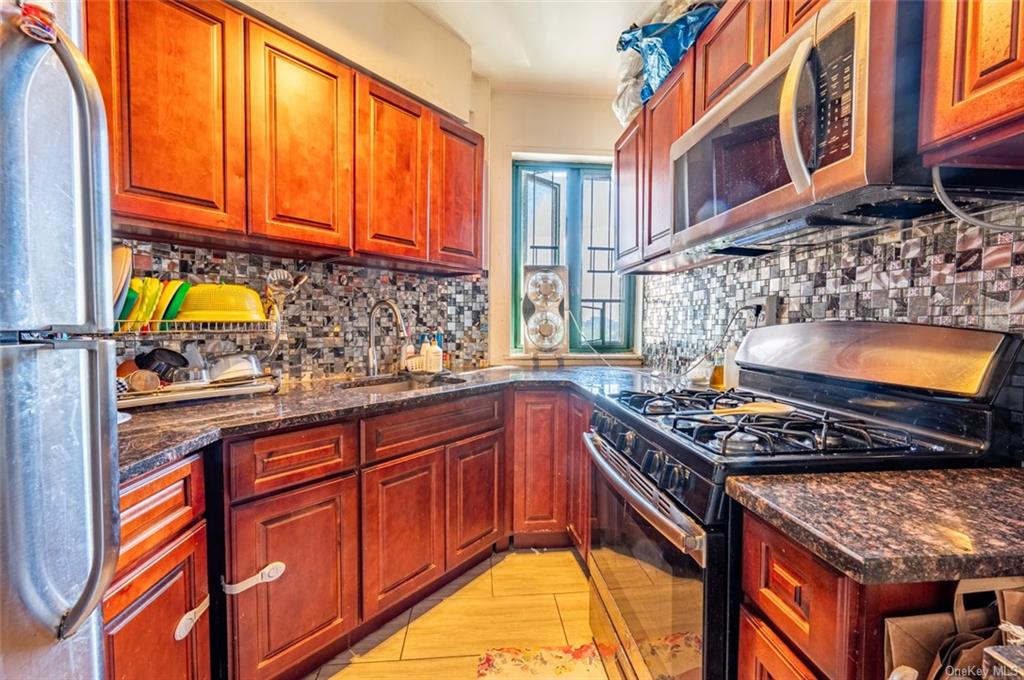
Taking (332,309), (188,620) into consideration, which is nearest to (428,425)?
(332,309)

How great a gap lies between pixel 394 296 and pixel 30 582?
1.95 meters

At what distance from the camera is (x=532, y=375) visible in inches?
94.1

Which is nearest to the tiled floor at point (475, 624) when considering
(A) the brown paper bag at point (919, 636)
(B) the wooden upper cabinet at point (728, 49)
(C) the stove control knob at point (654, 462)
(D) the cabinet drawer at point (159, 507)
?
(D) the cabinet drawer at point (159, 507)

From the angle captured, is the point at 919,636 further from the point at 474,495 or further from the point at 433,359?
the point at 433,359

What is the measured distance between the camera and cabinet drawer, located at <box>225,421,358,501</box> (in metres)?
1.28

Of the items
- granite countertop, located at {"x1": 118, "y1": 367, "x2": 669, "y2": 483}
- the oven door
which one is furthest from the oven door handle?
granite countertop, located at {"x1": 118, "y1": 367, "x2": 669, "y2": 483}

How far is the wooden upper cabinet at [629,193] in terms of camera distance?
2.17m

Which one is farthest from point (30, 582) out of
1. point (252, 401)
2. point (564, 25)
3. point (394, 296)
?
point (564, 25)

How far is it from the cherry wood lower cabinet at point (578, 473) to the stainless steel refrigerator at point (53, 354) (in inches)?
65.4

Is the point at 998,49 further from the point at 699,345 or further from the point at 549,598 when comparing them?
the point at 549,598

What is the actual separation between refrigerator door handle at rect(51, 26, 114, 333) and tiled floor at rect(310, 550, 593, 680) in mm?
1455

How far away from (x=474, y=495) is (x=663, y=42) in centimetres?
211

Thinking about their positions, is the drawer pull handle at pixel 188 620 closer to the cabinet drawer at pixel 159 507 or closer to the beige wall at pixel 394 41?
the cabinet drawer at pixel 159 507

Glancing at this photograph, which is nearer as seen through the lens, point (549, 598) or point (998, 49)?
point (998, 49)
